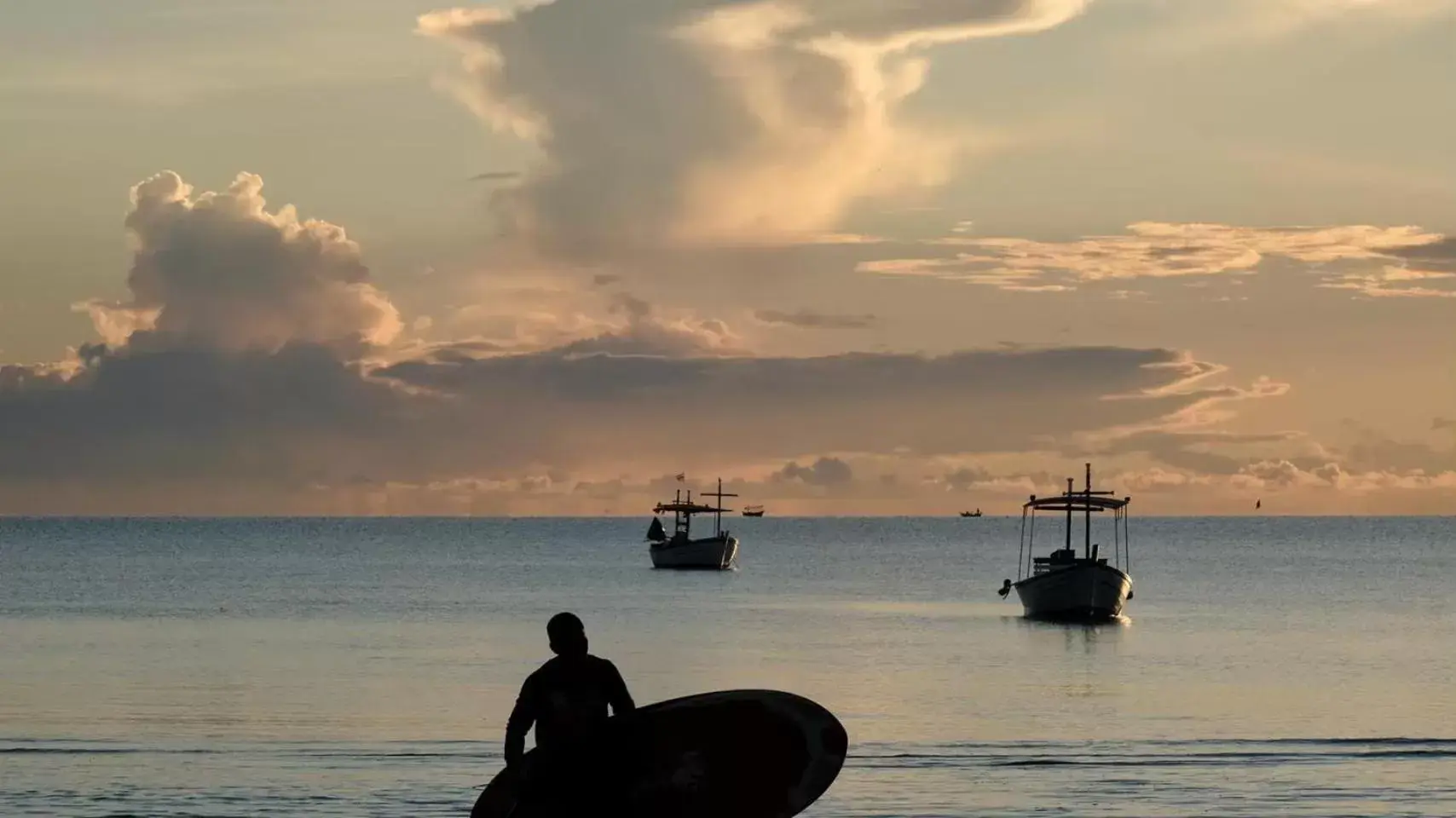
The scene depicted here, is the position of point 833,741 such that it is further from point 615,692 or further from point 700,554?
point 700,554

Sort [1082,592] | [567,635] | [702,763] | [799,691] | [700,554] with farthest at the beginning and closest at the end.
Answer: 1. [700,554]
2. [1082,592]
3. [799,691]
4. [702,763]
5. [567,635]

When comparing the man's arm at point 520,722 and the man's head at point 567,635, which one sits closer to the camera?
the man's head at point 567,635

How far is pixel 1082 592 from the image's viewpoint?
78.4m

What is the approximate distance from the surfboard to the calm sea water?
7759mm

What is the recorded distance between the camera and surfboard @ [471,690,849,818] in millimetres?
17578

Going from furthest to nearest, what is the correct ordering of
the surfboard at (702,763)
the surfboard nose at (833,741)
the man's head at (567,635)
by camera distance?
the surfboard nose at (833,741), the surfboard at (702,763), the man's head at (567,635)

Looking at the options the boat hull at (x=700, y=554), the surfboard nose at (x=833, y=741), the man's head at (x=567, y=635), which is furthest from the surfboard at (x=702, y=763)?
the boat hull at (x=700, y=554)

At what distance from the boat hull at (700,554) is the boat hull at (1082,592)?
65.9m

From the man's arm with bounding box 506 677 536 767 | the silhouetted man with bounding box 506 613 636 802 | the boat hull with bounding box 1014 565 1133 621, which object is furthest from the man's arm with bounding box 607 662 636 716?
the boat hull with bounding box 1014 565 1133 621

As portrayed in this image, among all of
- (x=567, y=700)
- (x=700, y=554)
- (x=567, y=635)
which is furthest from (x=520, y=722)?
(x=700, y=554)

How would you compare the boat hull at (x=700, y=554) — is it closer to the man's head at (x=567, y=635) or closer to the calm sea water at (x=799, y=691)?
the calm sea water at (x=799, y=691)

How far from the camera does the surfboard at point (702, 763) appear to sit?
17.6 meters

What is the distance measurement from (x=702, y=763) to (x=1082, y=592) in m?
61.2

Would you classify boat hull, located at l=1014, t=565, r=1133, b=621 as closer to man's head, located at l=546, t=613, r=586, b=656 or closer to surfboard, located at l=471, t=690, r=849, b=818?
surfboard, located at l=471, t=690, r=849, b=818
